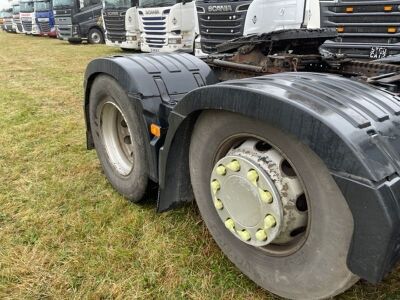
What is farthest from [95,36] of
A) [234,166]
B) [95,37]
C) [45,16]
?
[234,166]

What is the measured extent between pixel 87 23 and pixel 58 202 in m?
16.3

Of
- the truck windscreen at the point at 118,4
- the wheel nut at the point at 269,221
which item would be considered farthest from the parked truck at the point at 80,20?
the wheel nut at the point at 269,221

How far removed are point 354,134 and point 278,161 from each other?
40 centimetres

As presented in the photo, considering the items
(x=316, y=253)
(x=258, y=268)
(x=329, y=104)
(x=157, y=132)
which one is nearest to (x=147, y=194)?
(x=157, y=132)

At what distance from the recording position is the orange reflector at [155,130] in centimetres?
223

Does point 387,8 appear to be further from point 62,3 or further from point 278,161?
point 62,3

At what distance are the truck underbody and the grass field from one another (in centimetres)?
21

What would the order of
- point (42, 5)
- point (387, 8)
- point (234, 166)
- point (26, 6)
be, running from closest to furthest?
1. point (234, 166)
2. point (387, 8)
3. point (42, 5)
4. point (26, 6)

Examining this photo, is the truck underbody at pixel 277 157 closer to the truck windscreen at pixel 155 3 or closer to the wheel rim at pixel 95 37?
the truck windscreen at pixel 155 3

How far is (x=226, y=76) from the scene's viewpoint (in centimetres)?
311

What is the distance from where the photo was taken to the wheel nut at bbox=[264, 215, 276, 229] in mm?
1658

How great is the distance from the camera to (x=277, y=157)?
1656mm

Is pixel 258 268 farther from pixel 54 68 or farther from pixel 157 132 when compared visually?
pixel 54 68

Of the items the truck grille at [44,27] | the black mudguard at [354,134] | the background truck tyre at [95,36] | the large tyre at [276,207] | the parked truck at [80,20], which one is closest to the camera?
the black mudguard at [354,134]
